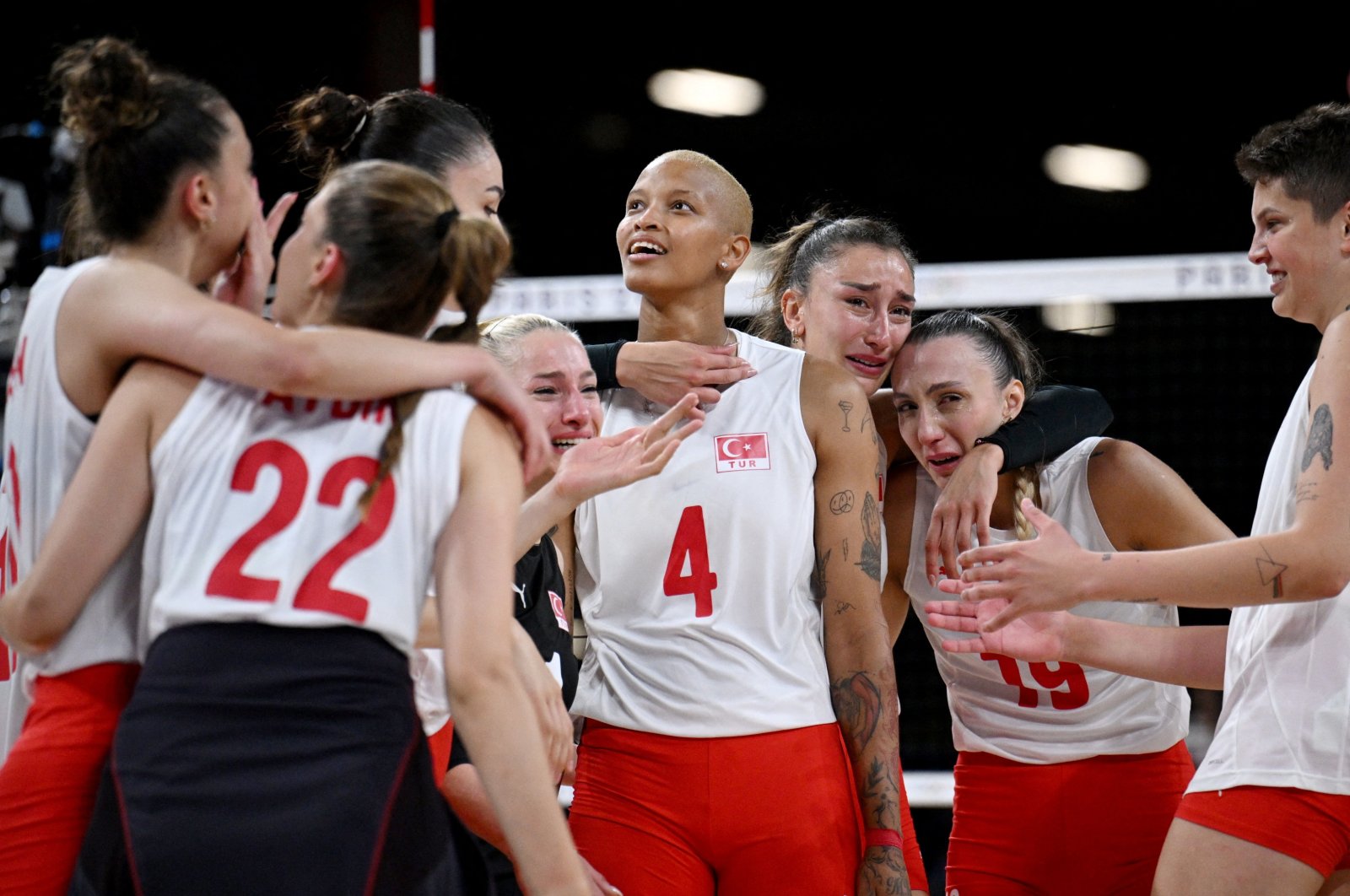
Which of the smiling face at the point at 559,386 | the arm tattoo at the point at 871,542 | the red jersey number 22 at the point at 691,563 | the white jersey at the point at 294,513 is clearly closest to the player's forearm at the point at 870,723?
the arm tattoo at the point at 871,542

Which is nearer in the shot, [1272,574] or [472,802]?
[1272,574]

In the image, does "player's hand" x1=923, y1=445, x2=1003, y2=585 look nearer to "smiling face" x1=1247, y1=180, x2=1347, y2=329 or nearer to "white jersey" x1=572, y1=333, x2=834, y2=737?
"white jersey" x1=572, y1=333, x2=834, y2=737

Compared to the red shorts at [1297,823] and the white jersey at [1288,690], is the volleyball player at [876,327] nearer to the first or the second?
the white jersey at [1288,690]

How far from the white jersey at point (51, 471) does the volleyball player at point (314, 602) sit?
0.06 m

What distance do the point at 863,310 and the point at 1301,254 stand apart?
1.28 m

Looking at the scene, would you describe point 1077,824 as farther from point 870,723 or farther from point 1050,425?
point 1050,425

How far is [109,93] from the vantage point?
2.31 m

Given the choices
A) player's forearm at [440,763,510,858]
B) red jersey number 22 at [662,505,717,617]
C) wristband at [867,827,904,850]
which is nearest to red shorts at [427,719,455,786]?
player's forearm at [440,763,510,858]

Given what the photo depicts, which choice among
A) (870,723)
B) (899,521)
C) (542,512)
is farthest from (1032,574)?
(542,512)

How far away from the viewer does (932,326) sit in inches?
154

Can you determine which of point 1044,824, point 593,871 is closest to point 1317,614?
point 1044,824

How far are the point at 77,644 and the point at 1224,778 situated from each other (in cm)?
232

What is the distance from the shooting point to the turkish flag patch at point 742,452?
136 inches

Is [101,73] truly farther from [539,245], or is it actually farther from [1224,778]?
[539,245]
